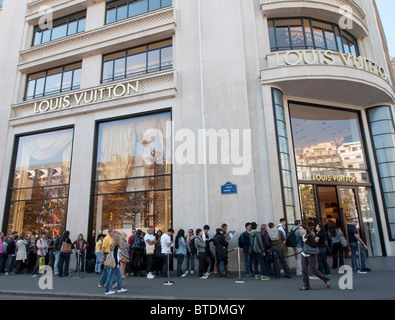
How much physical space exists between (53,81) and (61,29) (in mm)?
3691

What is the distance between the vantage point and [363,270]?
392 inches

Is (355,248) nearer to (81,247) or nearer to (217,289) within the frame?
(217,289)

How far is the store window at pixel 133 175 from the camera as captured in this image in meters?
13.4

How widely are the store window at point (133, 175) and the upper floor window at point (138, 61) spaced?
8.77 ft

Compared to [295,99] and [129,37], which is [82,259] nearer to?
[129,37]

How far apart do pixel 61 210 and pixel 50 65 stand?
922 cm

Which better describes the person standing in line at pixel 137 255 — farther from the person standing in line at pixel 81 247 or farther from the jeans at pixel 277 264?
the jeans at pixel 277 264

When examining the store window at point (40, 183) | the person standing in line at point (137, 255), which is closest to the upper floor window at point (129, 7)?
the store window at point (40, 183)

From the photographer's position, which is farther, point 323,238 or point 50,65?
point 50,65

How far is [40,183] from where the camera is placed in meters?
16.3

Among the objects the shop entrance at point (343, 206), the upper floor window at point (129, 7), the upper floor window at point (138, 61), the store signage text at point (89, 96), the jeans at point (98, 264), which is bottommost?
the jeans at point (98, 264)

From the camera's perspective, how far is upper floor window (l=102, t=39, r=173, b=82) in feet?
49.6
